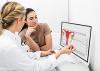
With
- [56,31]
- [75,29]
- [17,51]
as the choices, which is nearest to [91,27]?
[75,29]

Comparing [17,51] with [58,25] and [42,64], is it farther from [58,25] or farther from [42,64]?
[58,25]

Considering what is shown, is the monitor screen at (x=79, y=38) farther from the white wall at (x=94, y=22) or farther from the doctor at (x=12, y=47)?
the doctor at (x=12, y=47)

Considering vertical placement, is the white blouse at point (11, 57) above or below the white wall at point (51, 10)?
below

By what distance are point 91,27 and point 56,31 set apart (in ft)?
4.22

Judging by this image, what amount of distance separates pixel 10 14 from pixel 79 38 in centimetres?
67

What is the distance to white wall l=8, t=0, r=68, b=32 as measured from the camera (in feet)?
9.36

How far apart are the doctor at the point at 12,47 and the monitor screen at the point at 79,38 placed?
1.08 feet

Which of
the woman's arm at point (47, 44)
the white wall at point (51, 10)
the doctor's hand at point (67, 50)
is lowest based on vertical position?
the woman's arm at point (47, 44)

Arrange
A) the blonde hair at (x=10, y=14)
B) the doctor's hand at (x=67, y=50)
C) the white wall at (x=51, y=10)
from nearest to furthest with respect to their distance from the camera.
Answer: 1. the blonde hair at (x=10, y=14)
2. the doctor's hand at (x=67, y=50)
3. the white wall at (x=51, y=10)

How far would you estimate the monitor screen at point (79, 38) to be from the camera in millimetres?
1661

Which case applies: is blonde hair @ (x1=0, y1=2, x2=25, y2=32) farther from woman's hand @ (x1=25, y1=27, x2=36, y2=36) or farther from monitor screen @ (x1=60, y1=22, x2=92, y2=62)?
woman's hand @ (x1=25, y1=27, x2=36, y2=36)

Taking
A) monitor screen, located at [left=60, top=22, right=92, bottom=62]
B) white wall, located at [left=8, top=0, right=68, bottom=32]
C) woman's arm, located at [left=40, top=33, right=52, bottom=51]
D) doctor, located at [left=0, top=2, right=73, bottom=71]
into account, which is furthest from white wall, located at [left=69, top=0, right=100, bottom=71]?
white wall, located at [left=8, top=0, right=68, bottom=32]

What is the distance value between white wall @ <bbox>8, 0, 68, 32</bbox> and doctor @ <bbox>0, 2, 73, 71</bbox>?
1.41 meters

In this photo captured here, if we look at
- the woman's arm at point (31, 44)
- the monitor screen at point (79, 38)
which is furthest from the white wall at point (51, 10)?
the monitor screen at point (79, 38)
